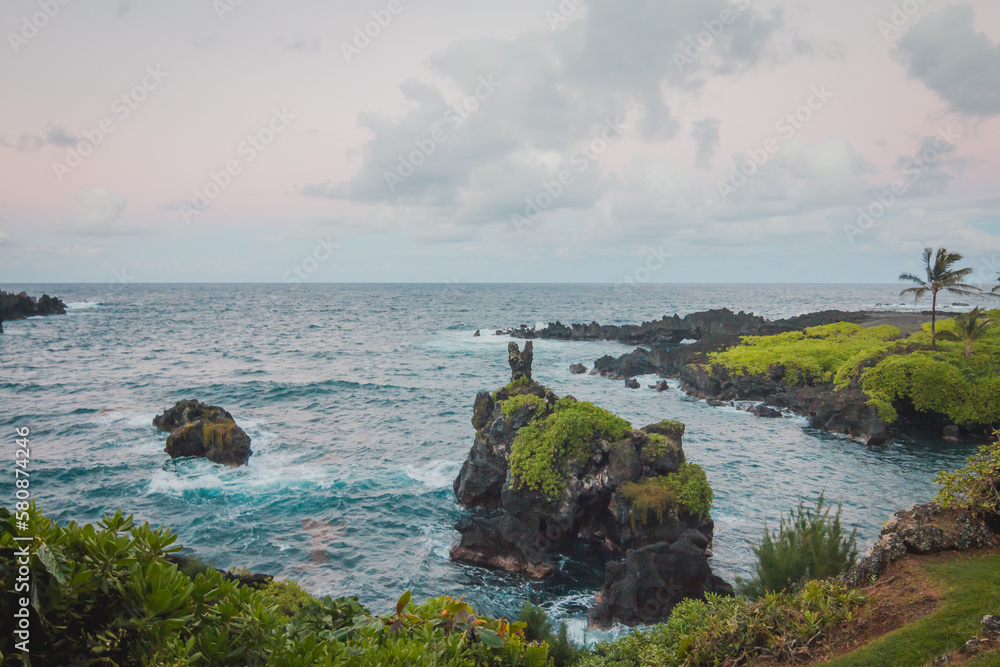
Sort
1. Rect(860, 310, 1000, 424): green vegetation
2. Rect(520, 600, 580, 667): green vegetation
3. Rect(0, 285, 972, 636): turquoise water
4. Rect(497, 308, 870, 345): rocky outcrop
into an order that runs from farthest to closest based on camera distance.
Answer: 1. Rect(497, 308, 870, 345): rocky outcrop
2. Rect(860, 310, 1000, 424): green vegetation
3. Rect(0, 285, 972, 636): turquoise water
4. Rect(520, 600, 580, 667): green vegetation

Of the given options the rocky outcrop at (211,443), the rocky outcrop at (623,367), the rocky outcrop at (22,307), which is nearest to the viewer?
the rocky outcrop at (211,443)

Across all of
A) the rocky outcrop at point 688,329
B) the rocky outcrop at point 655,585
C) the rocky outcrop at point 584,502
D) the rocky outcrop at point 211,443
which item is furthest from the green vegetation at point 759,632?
the rocky outcrop at point 688,329

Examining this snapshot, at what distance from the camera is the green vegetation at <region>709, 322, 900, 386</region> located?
1616 inches

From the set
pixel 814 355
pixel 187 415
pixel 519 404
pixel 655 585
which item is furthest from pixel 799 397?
pixel 187 415

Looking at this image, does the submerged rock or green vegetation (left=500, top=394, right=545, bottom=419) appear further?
the submerged rock

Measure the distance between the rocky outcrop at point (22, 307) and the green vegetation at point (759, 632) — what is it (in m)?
124

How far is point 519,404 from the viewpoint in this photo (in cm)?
2391

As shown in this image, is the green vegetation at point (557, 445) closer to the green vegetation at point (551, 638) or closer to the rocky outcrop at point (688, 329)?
the green vegetation at point (551, 638)

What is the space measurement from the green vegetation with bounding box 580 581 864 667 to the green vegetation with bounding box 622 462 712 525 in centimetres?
907

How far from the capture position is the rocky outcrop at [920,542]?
395 inches

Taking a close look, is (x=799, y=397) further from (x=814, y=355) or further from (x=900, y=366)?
(x=814, y=355)

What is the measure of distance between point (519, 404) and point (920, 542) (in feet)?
50.8

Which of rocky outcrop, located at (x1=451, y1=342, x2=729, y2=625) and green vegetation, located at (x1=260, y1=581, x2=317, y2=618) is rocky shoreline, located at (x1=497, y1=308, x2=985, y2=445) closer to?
rocky outcrop, located at (x1=451, y1=342, x2=729, y2=625)

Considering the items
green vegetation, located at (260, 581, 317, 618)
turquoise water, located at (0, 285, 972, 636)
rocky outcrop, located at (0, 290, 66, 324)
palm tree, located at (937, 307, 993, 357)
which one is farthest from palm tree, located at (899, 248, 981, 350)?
rocky outcrop, located at (0, 290, 66, 324)
